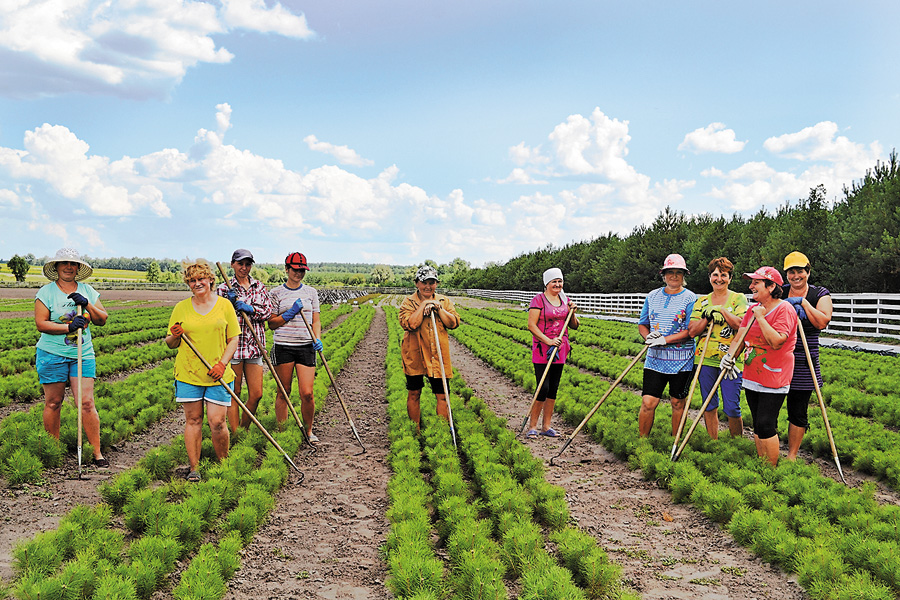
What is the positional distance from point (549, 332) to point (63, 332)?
568cm

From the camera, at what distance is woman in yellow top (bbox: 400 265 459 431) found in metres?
7.04

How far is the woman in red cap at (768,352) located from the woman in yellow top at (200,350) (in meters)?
5.06

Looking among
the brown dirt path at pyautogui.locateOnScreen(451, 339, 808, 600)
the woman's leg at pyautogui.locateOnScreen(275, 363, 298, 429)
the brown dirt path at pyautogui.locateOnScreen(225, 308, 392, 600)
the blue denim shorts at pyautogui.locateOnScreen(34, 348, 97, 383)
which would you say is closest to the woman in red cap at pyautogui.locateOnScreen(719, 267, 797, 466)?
the brown dirt path at pyautogui.locateOnScreen(451, 339, 808, 600)

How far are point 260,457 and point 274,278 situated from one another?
9547cm

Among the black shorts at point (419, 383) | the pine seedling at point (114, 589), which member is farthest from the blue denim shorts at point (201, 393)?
the black shorts at point (419, 383)

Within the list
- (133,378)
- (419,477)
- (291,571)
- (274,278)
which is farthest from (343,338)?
(274,278)

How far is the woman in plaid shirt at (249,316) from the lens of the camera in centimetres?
681

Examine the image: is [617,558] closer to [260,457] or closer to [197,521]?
[197,521]

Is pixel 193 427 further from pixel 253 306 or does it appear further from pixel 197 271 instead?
pixel 253 306

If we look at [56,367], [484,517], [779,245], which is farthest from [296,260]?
[779,245]

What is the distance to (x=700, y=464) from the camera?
6215mm

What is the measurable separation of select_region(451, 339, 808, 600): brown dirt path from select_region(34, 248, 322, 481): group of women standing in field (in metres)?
3.40

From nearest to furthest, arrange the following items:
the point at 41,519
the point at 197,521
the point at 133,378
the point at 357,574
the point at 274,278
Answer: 1. the point at 357,574
2. the point at 197,521
3. the point at 41,519
4. the point at 133,378
5. the point at 274,278

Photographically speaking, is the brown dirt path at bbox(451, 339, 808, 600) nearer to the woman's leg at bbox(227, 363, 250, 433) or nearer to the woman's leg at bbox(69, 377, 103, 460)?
the woman's leg at bbox(227, 363, 250, 433)
